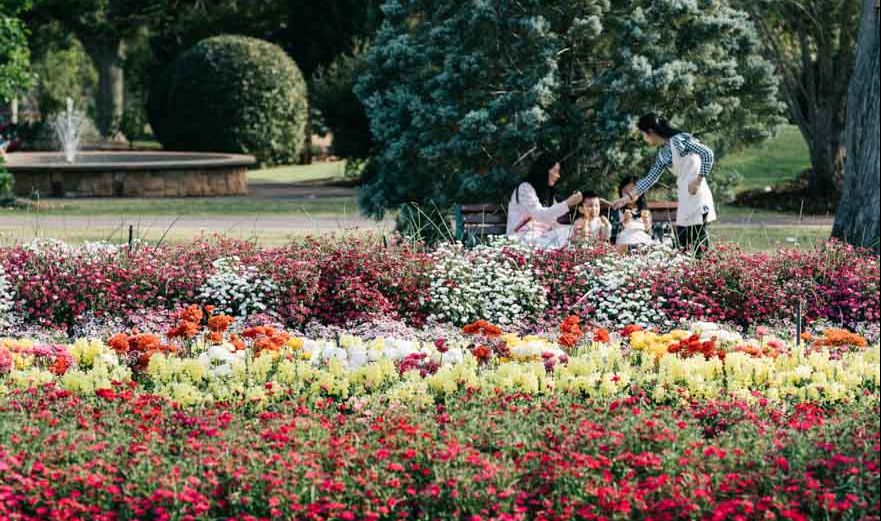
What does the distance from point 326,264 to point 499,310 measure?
3.69ft

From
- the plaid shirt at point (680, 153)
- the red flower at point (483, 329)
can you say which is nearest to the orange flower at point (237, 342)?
the red flower at point (483, 329)

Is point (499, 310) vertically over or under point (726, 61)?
under

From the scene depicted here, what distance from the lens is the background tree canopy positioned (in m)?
11.4

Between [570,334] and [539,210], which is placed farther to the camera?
[539,210]

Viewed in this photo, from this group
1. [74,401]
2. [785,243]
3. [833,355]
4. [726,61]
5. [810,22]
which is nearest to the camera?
[74,401]

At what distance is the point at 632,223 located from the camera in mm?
9602

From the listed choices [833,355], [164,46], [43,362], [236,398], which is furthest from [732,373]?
[164,46]

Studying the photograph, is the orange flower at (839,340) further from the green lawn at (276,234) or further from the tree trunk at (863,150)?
the green lawn at (276,234)

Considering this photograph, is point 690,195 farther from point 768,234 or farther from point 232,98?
point 232,98

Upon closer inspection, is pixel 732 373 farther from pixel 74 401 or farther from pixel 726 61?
pixel 726 61

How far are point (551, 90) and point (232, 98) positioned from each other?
50.2ft

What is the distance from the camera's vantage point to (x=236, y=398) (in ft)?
18.1

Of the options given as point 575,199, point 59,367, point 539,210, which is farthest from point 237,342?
point 575,199

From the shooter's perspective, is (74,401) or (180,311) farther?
(180,311)
